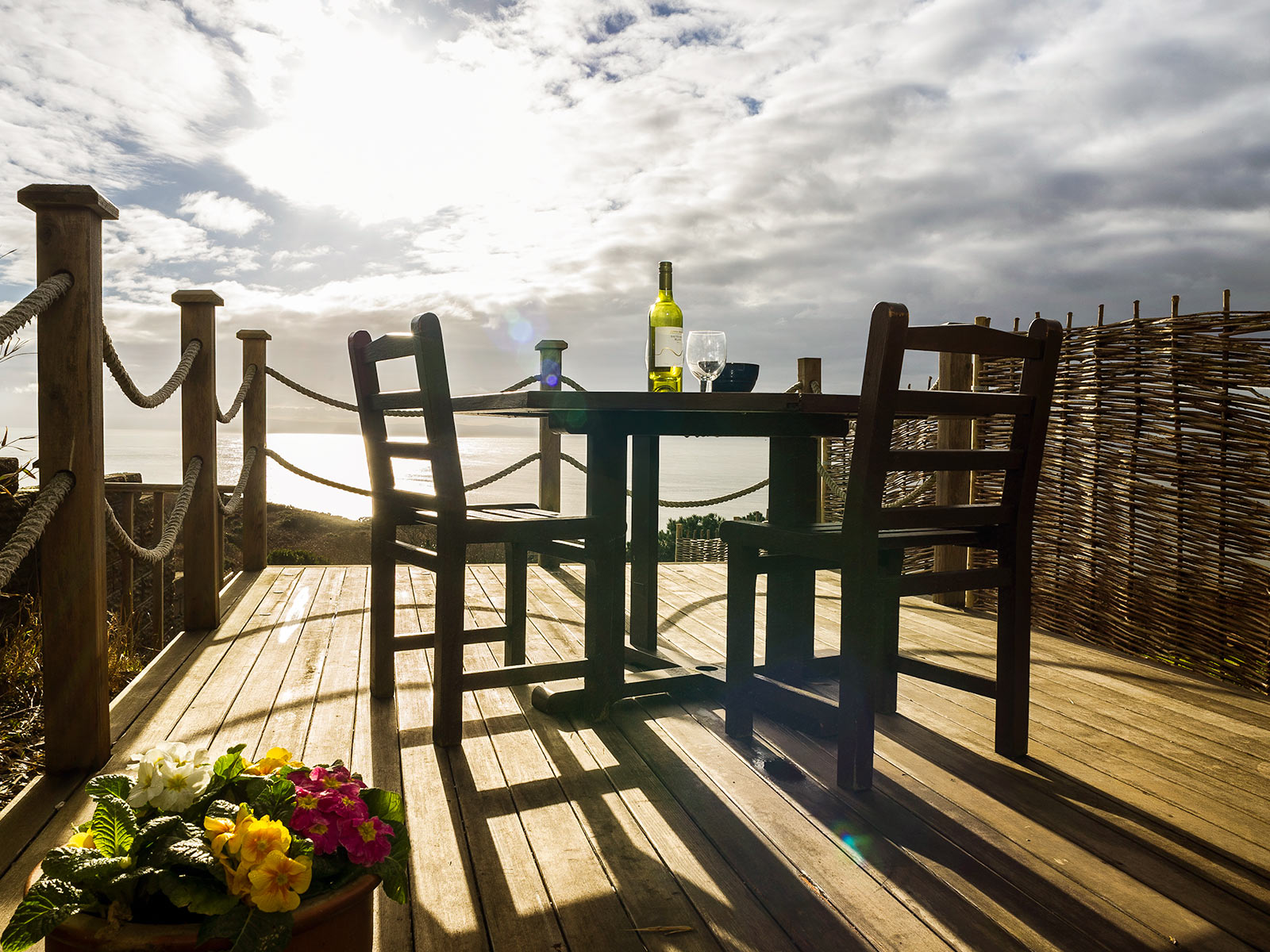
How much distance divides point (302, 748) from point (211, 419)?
171 centimetres

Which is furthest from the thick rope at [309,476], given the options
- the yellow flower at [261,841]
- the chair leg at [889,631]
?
the yellow flower at [261,841]

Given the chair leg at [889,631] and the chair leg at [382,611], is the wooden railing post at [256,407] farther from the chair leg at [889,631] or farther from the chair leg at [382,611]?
the chair leg at [889,631]

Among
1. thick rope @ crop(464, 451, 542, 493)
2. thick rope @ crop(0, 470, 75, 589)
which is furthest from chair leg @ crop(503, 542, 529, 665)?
thick rope @ crop(464, 451, 542, 493)

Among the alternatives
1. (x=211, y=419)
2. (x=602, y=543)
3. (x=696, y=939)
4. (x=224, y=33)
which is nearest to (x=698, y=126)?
(x=224, y=33)

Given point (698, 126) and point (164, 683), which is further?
point (698, 126)

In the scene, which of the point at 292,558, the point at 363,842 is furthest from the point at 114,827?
the point at 292,558

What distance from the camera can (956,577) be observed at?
1856 millimetres

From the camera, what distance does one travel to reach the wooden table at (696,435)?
6.09ft

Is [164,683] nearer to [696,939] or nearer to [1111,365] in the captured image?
[696,939]

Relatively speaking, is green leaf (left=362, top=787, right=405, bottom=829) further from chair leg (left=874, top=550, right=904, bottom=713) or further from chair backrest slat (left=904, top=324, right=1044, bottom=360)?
chair backrest slat (left=904, top=324, right=1044, bottom=360)

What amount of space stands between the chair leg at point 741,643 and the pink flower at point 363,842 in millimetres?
1268

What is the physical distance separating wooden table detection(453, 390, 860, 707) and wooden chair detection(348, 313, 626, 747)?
11cm

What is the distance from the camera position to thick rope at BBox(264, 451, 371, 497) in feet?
13.5

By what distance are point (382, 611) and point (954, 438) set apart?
280 cm
